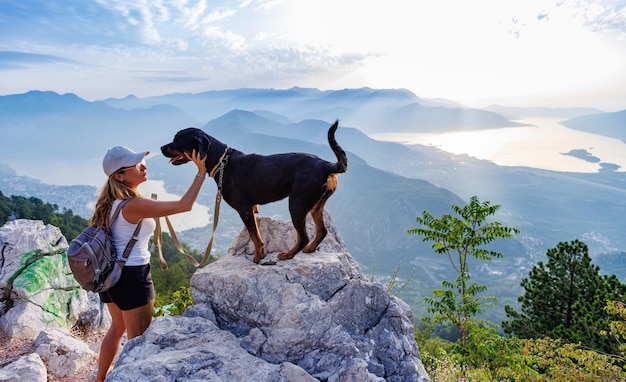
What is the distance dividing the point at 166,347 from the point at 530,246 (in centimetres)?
16799

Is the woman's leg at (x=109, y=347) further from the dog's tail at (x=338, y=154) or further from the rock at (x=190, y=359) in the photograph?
the dog's tail at (x=338, y=154)

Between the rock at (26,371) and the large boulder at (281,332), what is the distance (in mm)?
2392

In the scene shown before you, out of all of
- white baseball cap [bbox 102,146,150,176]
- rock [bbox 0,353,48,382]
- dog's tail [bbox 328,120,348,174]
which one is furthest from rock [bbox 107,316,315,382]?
rock [bbox 0,353,48,382]

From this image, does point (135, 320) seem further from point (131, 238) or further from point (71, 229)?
point (71, 229)

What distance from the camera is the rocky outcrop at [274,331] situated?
122 inches

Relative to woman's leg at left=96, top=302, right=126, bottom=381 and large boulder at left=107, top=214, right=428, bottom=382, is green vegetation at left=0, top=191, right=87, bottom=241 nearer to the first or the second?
woman's leg at left=96, top=302, right=126, bottom=381

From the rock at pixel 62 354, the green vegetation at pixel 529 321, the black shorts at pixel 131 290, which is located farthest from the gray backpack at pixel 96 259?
the green vegetation at pixel 529 321

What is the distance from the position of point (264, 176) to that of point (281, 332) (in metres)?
1.89

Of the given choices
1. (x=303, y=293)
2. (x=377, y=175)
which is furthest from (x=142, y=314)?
(x=377, y=175)

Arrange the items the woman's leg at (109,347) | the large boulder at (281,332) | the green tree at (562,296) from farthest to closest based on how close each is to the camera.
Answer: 1. the green tree at (562,296)
2. the woman's leg at (109,347)
3. the large boulder at (281,332)

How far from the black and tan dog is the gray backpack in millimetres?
1248

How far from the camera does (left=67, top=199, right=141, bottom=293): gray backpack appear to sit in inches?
134

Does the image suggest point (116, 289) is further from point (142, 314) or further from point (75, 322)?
point (75, 322)

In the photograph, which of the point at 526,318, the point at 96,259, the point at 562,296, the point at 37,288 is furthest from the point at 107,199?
the point at 526,318
